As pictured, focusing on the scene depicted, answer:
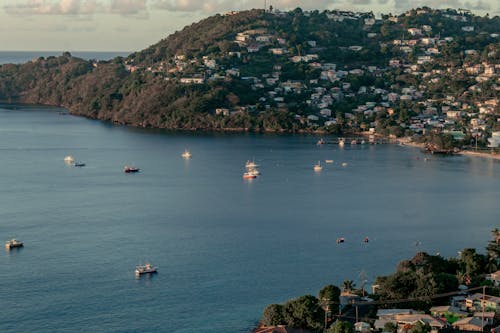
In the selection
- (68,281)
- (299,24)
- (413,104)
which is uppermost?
(299,24)

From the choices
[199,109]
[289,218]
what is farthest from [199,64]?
[289,218]

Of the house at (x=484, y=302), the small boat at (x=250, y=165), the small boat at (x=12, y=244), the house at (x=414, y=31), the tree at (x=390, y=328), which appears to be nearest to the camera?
the tree at (x=390, y=328)

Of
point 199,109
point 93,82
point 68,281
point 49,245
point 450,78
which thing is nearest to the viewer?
point 68,281

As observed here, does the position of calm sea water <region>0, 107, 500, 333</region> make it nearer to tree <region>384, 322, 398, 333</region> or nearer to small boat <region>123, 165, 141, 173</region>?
small boat <region>123, 165, 141, 173</region>

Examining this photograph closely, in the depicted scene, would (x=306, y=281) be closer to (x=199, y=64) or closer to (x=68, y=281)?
(x=68, y=281)

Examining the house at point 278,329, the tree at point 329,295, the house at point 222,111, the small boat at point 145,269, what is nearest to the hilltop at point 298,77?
the house at point 222,111

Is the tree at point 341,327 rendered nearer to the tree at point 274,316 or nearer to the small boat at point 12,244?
the tree at point 274,316

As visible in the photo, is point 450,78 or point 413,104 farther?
point 450,78
